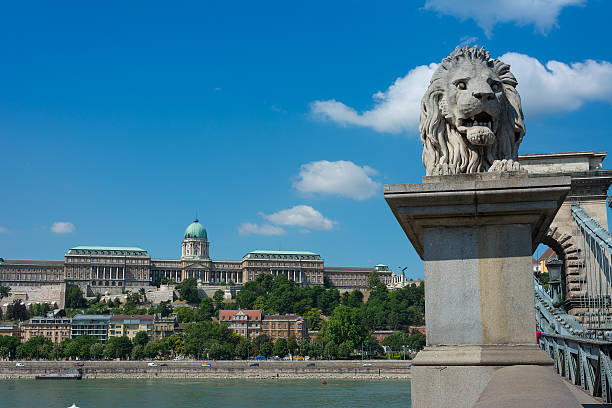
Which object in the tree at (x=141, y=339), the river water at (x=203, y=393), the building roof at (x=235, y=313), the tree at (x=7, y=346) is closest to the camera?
the river water at (x=203, y=393)

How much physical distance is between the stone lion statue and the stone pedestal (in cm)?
16

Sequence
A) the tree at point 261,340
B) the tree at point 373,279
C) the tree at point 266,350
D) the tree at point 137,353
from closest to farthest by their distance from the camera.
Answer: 1. the tree at point 137,353
2. the tree at point 266,350
3. the tree at point 261,340
4. the tree at point 373,279

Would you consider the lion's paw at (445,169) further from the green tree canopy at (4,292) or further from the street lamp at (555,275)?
the green tree canopy at (4,292)

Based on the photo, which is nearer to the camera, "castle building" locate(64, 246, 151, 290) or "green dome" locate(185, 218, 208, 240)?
"castle building" locate(64, 246, 151, 290)

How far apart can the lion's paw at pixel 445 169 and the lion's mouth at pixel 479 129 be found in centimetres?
13

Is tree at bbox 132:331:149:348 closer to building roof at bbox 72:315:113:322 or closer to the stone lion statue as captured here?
building roof at bbox 72:315:113:322

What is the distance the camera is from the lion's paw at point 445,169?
10.4ft

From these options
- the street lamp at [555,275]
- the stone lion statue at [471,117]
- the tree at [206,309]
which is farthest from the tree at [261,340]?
the stone lion statue at [471,117]

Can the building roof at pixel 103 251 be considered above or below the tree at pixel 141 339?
above

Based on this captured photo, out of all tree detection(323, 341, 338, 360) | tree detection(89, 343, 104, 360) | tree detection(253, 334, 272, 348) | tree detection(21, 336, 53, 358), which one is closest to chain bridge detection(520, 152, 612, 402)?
tree detection(323, 341, 338, 360)

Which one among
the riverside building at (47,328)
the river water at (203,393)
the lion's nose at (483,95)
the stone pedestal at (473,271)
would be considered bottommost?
the river water at (203,393)

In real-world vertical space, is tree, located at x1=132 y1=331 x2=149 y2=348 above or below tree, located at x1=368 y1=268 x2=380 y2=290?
below

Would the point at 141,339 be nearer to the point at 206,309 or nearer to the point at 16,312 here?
the point at 206,309

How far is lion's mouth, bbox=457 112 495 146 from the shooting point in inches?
124
